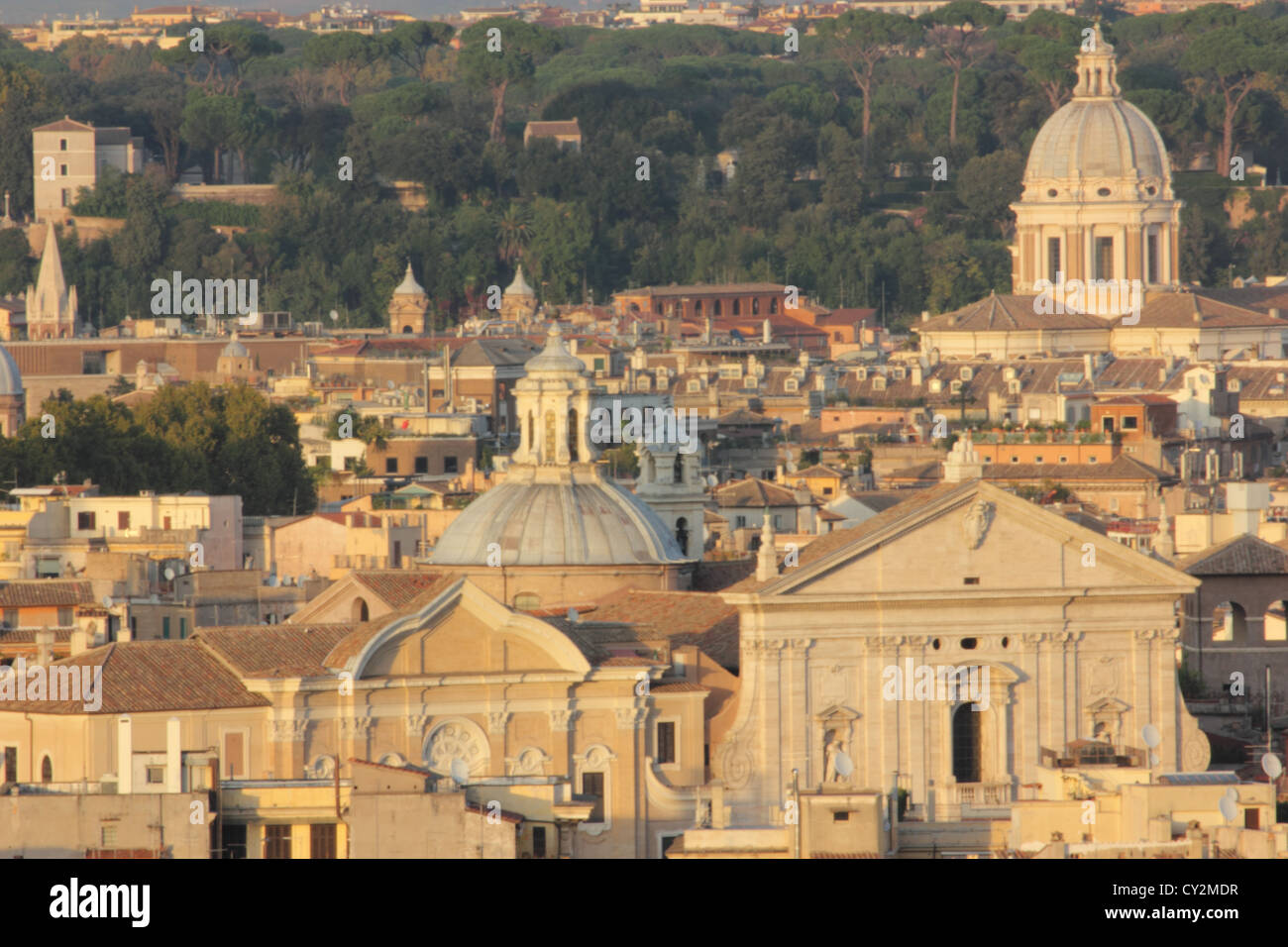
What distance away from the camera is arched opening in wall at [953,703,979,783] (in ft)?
120

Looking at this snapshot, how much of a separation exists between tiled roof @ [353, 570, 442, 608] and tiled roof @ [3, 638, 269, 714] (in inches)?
187

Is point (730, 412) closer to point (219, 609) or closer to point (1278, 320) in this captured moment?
point (1278, 320)

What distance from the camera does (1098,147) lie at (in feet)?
363

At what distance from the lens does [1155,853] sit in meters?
24.7

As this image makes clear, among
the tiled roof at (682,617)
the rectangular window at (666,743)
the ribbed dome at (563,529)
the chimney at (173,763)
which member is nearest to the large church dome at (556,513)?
the ribbed dome at (563,529)

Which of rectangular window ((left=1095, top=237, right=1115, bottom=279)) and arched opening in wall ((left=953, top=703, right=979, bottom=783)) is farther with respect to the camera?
rectangular window ((left=1095, top=237, right=1115, bottom=279))

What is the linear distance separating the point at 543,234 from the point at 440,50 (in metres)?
36.7

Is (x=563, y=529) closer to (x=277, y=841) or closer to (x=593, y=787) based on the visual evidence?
(x=593, y=787)

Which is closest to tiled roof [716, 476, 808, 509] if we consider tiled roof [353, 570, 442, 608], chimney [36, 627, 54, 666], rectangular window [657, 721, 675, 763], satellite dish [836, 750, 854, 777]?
tiled roof [353, 570, 442, 608]

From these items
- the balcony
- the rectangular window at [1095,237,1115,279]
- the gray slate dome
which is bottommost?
the balcony

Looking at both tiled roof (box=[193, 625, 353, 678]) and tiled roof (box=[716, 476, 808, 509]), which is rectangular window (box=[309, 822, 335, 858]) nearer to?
tiled roof (box=[193, 625, 353, 678])

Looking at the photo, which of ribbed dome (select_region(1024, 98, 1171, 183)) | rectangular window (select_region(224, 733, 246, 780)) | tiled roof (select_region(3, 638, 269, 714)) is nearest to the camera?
tiled roof (select_region(3, 638, 269, 714))

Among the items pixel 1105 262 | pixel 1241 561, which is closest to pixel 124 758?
pixel 1241 561

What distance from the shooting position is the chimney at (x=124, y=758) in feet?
A: 92.8
